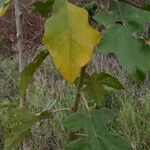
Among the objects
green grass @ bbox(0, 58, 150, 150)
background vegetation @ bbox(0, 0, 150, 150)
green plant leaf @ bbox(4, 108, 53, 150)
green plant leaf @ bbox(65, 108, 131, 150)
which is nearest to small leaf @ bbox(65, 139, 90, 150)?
green plant leaf @ bbox(65, 108, 131, 150)

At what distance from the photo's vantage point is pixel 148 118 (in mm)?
3992

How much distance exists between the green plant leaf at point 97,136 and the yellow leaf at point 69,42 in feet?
1.10

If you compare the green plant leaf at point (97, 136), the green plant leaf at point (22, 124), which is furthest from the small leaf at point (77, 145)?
the green plant leaf at point (22, 124)

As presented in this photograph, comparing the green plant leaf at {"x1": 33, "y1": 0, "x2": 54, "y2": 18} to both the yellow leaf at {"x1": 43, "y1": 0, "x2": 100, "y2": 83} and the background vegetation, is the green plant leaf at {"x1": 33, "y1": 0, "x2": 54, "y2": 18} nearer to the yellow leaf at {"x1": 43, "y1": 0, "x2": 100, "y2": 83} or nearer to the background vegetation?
the yellow leaf at {"x1": 43, "y1": 0, "x2": 100, "y2": 83}

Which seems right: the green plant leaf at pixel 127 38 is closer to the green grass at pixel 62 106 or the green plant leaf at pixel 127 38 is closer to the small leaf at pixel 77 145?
the small leaf at pixel 77 145

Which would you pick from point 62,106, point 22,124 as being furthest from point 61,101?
point 22,124

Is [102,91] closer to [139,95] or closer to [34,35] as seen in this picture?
[139,95]

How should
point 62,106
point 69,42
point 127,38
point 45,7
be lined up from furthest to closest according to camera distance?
point 62,106, point 45,7, point 127,38, point 69,42

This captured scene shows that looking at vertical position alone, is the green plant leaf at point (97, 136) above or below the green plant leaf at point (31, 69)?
below

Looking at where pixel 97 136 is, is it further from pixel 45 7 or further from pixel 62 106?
pixel 62 106

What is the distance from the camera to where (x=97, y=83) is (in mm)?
1467

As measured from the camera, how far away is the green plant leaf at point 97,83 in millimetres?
1436

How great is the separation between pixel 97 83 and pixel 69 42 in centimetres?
56

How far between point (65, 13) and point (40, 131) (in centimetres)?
306
